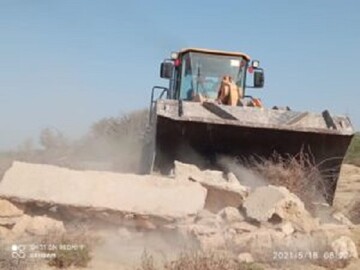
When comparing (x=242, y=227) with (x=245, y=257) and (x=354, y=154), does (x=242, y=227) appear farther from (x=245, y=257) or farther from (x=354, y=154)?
(x=354, y=154)

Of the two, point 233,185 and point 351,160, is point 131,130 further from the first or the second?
point 233,185

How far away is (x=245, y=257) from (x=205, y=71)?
6379 millimetres

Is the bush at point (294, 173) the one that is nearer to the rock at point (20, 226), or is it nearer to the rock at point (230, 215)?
the rock at point (230, 215)

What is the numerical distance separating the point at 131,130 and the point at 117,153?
281cm

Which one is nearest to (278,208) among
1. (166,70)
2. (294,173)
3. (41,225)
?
(294,173)

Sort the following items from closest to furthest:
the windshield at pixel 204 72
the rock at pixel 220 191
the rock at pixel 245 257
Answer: the rock at pixel 245 257
the rock at pixel 220 191
the windshield at pixel 204 72

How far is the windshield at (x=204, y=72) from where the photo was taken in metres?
12.7

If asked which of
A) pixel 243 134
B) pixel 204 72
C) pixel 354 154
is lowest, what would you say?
pixel 354 154

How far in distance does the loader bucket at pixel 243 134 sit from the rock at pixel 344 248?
8.72 feet

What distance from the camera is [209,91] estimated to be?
12.6m

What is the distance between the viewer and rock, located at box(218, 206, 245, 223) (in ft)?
26.2

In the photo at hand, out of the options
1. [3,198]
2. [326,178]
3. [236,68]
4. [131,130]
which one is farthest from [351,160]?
[3,198]

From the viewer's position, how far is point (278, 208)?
26.2ft

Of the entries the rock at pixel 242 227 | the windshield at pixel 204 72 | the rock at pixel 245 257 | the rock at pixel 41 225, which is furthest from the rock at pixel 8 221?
the windshield at pixel 204 72
